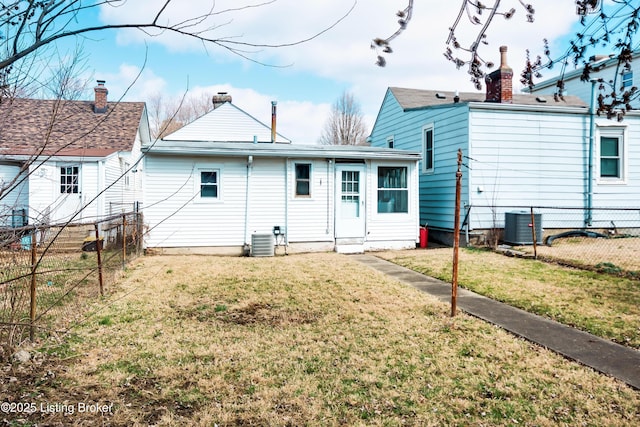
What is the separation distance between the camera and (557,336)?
17.1 feet

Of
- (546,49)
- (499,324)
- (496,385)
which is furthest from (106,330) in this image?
(546,49)

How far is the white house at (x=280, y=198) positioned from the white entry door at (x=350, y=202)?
0.10ft

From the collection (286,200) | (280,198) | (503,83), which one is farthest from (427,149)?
(280,198)

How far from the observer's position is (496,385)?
3.89 m

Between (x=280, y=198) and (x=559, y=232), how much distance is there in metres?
9.09

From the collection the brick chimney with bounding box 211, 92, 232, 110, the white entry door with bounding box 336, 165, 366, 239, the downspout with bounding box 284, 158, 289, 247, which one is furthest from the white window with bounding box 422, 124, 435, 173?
the brick chimney with bounding box 211, 92, 232, 110

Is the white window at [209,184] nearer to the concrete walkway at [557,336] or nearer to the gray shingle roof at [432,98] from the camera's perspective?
the concrete walkway at [557,336]

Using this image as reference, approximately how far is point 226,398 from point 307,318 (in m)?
2.43

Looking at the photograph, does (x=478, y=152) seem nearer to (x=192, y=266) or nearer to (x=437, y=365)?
(x=192, y=266)

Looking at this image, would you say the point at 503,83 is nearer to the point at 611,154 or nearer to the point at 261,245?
the point at 611,154

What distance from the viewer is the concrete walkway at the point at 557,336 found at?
4285mm

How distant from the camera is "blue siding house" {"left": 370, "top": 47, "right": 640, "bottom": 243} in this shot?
526 inches

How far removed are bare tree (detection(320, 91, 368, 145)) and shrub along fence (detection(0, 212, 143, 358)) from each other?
29.8m

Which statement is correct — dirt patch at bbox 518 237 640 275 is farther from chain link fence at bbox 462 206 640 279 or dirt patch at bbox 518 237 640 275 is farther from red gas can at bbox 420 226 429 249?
red gas can at bbox 420 226 429 249
